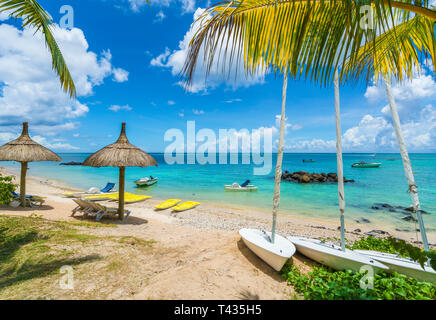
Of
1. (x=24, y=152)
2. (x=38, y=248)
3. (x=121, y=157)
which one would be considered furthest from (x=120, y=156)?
(x=24, y=152)

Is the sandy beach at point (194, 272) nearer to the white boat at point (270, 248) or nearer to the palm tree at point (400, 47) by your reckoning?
the white boat at point (270, 248)

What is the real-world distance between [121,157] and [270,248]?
5990 mm

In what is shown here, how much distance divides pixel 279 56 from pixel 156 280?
378 cm

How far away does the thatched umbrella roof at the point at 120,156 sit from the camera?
22.9 feet

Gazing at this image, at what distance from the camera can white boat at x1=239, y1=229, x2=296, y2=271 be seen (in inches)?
142

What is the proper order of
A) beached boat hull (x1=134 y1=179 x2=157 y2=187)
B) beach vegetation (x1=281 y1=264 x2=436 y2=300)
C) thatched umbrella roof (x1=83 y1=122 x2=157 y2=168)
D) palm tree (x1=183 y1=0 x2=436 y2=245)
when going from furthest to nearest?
beached boat hull (x1=134 y1=179 x2=157 y2=187) → thatched umbrella roof (x1=83 y1=122 x2=157 y2=168) → beach vegetation (x1=281 y1=264 x2=436 y2=300) → palm tree (x1=183 y1=0 x2=436 y2=245)

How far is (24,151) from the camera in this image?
323 inches

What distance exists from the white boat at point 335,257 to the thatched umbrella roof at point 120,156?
5.94m

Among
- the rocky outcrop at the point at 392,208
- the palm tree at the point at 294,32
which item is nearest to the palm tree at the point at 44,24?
the palm tree at the point at 294,32

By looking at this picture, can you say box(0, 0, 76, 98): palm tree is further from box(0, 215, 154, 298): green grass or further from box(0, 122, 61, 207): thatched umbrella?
box(0, 122, 61, 207): thatched umbrella

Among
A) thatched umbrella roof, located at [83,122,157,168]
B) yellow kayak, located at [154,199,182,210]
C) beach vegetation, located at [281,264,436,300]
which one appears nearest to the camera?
beach vegetation, located at [281,264,436,300]

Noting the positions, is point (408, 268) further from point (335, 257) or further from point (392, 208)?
point (392, 208)

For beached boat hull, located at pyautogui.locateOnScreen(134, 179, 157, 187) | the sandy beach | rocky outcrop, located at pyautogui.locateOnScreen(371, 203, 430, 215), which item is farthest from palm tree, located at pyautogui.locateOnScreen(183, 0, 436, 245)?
beached boat hull, located at pyautogui.locateOnScreen(134, 179, 157, 187)

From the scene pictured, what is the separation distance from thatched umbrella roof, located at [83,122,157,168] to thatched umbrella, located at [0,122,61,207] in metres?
3.01
